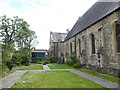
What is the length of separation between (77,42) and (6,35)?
655 inches

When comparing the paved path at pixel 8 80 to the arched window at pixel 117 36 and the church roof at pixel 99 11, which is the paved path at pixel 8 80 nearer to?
the arched window at pixel 117 36

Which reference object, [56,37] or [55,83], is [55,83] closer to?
A: [55,83]

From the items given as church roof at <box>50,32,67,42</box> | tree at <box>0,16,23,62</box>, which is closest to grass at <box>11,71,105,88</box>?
tree at <box>0,16,23,62</box>

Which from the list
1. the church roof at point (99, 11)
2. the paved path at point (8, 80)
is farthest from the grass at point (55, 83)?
the church roof at point (99, 11)

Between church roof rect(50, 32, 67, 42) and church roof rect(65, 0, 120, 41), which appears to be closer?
church roof rect(65, 0, 120, 41)

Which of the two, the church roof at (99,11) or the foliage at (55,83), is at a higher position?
the church roof at (99,11)

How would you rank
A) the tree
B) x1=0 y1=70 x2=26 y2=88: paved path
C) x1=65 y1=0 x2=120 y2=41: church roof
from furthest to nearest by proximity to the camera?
1. the tree
2. x1=65 y1=0 x2=120 y2=41: church roof
3. x1=0 y1=70 x2=26 y2=88: paved path

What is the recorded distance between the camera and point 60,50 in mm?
29531

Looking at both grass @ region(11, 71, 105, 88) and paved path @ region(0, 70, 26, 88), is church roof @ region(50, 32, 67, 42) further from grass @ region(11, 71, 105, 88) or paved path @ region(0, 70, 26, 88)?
grass @ region(11, 71, 105, 88)

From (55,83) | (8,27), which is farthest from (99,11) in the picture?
(8,27)

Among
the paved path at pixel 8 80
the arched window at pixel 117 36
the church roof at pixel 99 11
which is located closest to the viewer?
the paved path at pixel 8 80

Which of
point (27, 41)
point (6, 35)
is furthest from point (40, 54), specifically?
point (6, 35)

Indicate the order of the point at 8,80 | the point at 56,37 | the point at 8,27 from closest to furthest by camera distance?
the point at 8,80
the point at 8,27
the point at 56,37

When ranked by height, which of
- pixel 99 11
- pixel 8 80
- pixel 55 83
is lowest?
pixel 8 80
